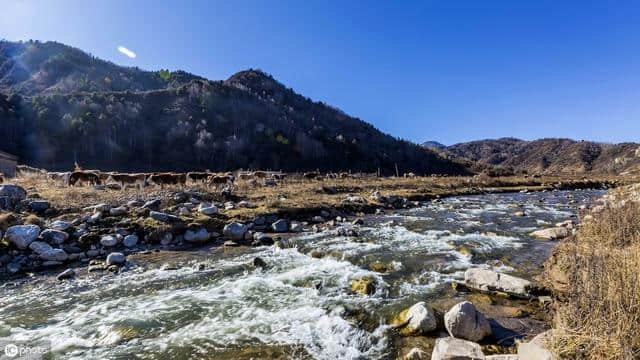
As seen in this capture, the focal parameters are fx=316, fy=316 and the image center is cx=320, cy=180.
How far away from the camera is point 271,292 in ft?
28.4

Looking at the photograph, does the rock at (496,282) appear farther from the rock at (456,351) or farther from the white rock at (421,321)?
the rock at (456,351)

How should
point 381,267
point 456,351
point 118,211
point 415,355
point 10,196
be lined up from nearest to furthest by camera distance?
point 456,351 < point 415,355 < point 381,267 < point 10,196 < point 118,211

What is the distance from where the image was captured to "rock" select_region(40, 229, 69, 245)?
1190 centimetres

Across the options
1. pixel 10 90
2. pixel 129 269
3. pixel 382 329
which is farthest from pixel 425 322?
pixel 10 90

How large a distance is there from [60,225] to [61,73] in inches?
5691

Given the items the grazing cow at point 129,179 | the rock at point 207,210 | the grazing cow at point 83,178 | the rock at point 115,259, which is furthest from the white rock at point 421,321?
the grazing cow at point 83,178

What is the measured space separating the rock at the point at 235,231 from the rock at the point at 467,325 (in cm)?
1037

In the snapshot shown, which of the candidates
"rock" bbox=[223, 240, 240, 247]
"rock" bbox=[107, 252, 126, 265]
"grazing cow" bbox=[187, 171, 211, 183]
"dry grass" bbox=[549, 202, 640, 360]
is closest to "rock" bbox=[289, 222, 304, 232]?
"rock" bbox=[223, 240, 240, 247]

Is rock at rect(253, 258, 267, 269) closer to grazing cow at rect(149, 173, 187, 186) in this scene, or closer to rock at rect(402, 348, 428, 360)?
rock at rect(402, 348, 428, 360)

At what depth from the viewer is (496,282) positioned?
8180 millimetres

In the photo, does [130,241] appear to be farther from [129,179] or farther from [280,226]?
[129,179]

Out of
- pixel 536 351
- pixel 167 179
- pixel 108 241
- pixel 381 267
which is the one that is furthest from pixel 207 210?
pixel 536 351

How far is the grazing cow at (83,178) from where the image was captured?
83.1ft

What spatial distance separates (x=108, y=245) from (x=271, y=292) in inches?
315
